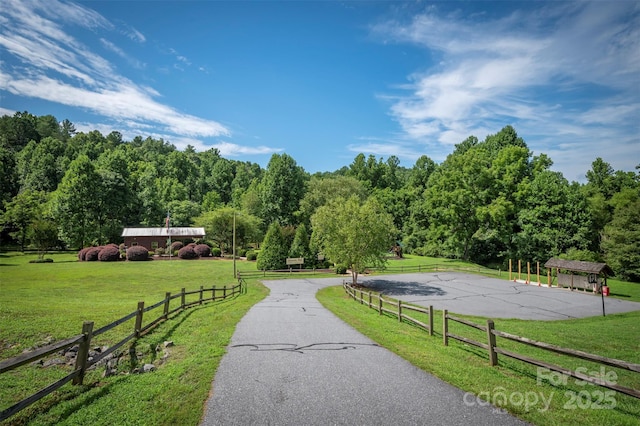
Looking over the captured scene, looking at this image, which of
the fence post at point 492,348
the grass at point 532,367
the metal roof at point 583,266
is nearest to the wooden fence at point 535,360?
the fence post at point 492,348

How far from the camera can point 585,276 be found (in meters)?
30.5

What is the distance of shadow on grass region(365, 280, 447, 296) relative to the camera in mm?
26875

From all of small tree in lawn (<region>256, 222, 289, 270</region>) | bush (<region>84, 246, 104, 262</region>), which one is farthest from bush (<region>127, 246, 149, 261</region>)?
small tree in lawn (<region>256, 222, 289, 270</region>)

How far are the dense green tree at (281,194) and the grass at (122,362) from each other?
143ft

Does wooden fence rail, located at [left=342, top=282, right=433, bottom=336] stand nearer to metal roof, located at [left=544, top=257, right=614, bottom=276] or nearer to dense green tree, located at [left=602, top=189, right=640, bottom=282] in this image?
metal roof, located at [left=544, top=257, right=614, bottom=276]

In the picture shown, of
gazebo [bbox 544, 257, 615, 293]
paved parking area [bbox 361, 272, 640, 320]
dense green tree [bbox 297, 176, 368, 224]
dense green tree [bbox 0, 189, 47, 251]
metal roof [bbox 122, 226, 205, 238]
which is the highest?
dense green tree [bbox 297, 176, 368, 224]

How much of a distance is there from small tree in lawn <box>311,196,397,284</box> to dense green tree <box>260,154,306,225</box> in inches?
1571

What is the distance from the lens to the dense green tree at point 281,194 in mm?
69312

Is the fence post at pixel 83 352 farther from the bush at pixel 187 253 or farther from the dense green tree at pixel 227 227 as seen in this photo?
the dense green tree at pixel 227 227

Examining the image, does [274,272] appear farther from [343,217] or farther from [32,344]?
[32,344]

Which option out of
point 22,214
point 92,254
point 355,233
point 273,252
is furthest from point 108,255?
point 355,233

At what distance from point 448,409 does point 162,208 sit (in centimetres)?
7831

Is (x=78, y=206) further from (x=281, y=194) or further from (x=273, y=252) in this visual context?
(x=273, y=252)

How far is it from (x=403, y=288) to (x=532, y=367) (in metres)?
20.7
